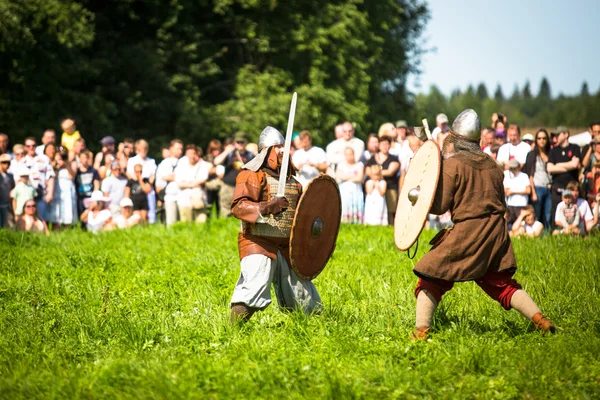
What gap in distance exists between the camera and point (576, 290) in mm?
8469

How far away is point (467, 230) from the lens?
662 centimetres

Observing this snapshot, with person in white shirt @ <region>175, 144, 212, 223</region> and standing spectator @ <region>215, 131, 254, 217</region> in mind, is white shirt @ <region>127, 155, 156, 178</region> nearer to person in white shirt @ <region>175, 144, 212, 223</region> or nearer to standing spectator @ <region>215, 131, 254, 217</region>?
person in white shirt @ <region>175, 144, 212, 223</region>

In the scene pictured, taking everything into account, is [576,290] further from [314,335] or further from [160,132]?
[160,132]

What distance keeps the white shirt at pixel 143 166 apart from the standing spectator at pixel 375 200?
12.3 feet

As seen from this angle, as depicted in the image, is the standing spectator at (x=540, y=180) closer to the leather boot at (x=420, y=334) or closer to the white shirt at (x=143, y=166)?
the white shirt at (x=143, y=166)

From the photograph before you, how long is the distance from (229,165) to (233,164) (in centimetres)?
12

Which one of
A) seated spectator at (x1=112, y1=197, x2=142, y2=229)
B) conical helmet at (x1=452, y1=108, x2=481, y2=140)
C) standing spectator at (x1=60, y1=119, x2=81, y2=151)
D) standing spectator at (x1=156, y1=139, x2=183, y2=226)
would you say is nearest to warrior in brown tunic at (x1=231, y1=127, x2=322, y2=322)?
conical helmet at (x1=452, y1=108, x2=481, y2=140)

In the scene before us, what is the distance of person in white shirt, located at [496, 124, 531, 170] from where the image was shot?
1322cm

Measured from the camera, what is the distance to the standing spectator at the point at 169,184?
14805 mm

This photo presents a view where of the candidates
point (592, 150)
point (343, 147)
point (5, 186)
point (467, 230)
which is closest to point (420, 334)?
point (467, 230)

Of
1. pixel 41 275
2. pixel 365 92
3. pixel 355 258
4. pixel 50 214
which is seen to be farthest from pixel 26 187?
pixel 365 92

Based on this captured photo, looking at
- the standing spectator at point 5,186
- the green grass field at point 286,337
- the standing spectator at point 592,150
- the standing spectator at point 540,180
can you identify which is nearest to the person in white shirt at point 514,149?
the standing spectator at point 540,180

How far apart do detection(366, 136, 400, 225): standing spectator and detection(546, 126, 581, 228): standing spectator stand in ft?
7.34

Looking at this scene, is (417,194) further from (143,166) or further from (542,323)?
(143,166)
